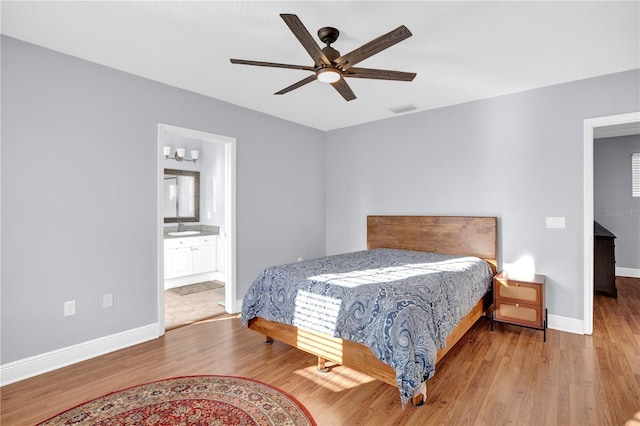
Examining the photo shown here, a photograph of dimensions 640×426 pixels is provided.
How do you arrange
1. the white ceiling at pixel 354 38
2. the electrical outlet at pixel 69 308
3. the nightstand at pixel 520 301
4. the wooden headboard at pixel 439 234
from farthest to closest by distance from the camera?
the wooden headboard at pixel 439 234
the nightstand at pixel 520 301
the electrical outlet at pixel 69 308
the white ceiling at pixel 354 38

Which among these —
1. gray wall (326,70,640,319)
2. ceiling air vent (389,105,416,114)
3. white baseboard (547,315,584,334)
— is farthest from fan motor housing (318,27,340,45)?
white baseboard (547,315,584,334)

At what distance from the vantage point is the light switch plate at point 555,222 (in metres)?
3.38

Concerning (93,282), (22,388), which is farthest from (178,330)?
(22,388)

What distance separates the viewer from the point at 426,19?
7.25 feet

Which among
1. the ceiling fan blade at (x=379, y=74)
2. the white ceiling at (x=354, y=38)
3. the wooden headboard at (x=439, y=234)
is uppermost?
the white ceiling at (x=354, y=38)

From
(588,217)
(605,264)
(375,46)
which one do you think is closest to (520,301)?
(588,217)

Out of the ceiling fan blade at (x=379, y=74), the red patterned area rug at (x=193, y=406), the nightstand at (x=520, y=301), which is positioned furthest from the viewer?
the nightstand at (x=520, y=301)

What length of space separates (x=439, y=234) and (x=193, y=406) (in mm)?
3212

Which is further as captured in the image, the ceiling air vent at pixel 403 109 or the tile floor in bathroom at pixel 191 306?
the ceiling air vent at pixel 403 109

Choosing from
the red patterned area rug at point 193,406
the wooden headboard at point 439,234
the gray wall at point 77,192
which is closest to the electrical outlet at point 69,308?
the gray wall at point 77,192

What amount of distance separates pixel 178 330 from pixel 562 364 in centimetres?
356

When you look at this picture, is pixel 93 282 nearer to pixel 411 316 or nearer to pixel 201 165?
pixel 411 316

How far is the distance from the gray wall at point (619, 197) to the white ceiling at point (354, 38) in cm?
349

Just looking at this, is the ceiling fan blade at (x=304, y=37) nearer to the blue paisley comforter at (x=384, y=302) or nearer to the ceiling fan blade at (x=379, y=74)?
the ceiling fan blade at (x=379, y=74)
